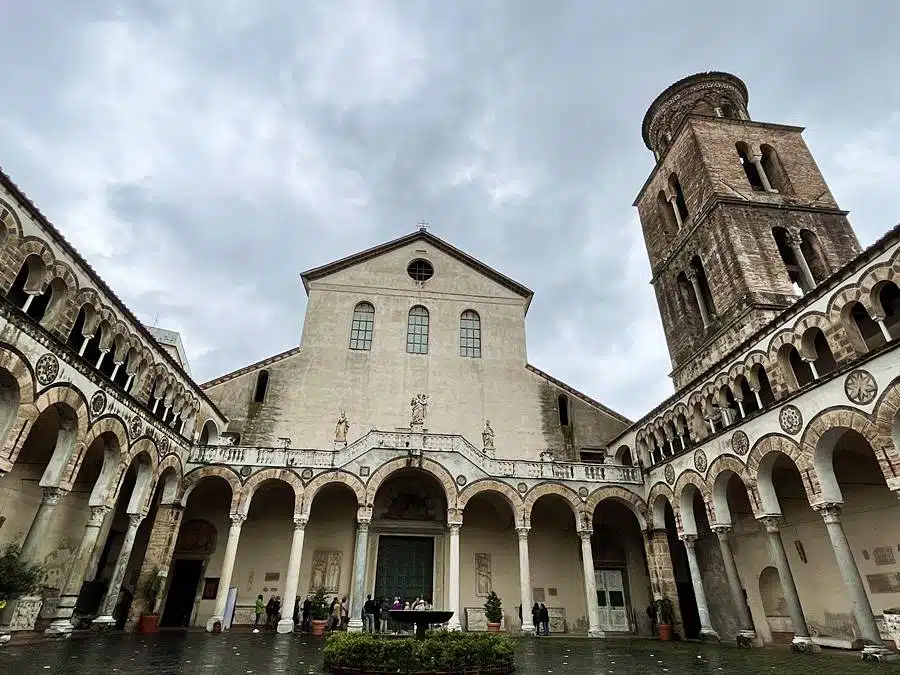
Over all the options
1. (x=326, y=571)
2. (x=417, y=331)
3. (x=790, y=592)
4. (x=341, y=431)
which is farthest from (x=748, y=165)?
(x=326, y=571)

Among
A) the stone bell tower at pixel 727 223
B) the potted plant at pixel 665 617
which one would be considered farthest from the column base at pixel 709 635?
the stone bell tower at pixel 727 223

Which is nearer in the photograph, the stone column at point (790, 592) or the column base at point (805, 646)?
the column base at point (805, 646)

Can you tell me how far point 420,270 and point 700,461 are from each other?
16304 millimetres

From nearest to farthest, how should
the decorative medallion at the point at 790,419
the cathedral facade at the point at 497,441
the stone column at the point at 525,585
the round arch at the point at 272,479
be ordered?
the cathedral facade at the point at 497,441, the decorative medallion at the point at 790,419, the stone column at the point at 525,585, the round arch at the point at 272,479

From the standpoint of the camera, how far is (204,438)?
1961cm

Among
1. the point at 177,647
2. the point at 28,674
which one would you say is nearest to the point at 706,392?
the point at 177,647

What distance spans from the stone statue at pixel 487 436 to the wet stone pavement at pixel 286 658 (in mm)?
7458

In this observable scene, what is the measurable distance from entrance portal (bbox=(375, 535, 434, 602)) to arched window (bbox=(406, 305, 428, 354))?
8515 mm

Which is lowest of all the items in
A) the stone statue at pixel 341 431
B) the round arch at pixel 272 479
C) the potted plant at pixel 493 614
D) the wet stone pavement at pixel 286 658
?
the wet stone pavement at pixel 286 658

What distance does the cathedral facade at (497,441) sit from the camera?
11.3 meters

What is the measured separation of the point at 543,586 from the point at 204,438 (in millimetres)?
14363

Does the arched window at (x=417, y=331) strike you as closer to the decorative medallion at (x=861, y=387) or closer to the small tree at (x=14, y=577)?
the small tree at (x=14, y=577)

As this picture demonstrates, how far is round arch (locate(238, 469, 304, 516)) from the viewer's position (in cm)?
1644

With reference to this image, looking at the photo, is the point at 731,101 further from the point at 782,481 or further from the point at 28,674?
the point at 28,674
